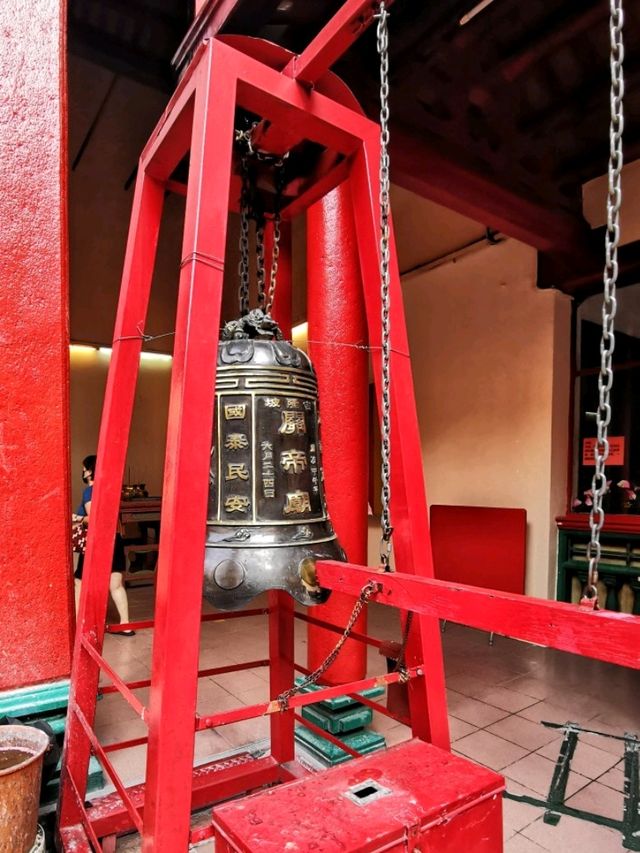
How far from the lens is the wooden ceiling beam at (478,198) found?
360 centimetres

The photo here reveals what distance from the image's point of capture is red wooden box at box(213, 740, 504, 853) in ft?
4.07

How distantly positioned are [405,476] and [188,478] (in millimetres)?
709

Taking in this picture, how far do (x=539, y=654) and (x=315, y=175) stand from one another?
13.3ft

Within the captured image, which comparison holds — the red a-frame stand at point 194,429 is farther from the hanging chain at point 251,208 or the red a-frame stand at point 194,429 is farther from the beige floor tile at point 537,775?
the beige floor tile at point 537,775

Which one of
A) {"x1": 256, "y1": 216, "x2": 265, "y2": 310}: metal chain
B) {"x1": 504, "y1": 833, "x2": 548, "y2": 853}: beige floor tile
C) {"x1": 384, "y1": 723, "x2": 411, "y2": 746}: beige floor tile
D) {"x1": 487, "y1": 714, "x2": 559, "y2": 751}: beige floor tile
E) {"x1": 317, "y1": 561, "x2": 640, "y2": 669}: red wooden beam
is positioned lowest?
{"x1": 384, "y1": 723, "x2": 411, "y2": 746}: beige floor tile

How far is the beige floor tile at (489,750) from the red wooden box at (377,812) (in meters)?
1.41

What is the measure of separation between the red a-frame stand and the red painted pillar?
77 cm

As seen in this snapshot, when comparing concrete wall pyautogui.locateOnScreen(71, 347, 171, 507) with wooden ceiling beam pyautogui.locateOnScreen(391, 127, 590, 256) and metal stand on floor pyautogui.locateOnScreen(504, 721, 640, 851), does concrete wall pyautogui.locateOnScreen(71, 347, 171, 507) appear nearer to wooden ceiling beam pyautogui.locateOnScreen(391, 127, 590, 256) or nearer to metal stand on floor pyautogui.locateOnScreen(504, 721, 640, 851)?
wooden ceiling beam pyautogui.locateOnScreen(391, 127, 590, 256)

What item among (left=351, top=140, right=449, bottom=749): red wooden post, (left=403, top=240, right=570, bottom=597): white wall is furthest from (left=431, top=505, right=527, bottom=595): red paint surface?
(left=351, top=140, right=449, bottom=749): red wooden post

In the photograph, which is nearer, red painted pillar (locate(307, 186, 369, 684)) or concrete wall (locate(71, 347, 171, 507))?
red painted pillar (locate(307, 186, 369, 684))

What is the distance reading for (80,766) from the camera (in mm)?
1941

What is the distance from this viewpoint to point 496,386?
5324 mm

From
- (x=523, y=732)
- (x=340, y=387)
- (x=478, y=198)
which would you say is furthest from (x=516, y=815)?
(x=478, y=198)

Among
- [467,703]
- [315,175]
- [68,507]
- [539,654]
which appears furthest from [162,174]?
[539,654]
